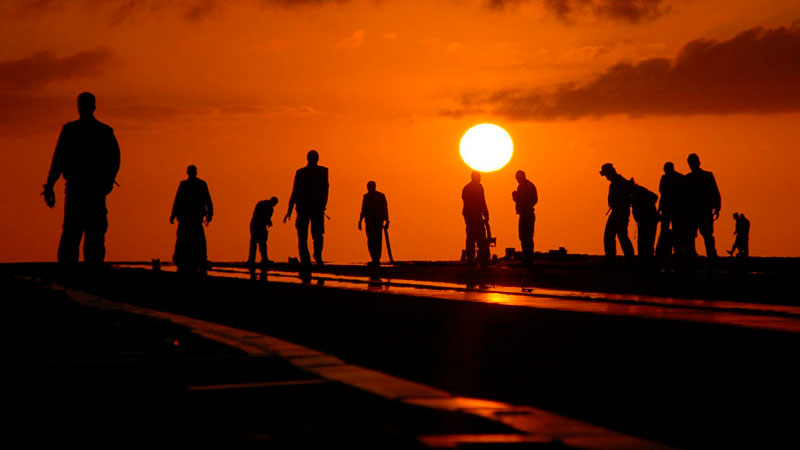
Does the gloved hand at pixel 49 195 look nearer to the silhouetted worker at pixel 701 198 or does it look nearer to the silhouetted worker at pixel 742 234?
the silhouetted worker at pixel 701 198

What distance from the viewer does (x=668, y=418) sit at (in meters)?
6.05

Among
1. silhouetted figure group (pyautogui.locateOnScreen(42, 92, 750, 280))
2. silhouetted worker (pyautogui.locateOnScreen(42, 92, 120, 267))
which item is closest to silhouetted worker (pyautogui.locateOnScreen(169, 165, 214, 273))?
silhouetted figure group (pyautogui.locateOnScreen(42, 92, 750, 280))

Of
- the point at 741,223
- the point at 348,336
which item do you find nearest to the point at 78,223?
the point at 348,336

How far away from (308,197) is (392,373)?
55.7ft

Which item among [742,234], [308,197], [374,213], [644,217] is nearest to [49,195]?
[308,197]

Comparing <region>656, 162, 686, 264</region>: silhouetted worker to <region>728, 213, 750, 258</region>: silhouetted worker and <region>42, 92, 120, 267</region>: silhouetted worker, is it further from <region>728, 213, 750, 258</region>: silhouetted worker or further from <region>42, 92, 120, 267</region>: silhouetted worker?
<region>728, 213, 750, 258</region>: silhouetted worker

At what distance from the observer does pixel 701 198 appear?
27.2 metres

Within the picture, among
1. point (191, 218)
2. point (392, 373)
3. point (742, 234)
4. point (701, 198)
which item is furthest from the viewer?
point (742, 234)

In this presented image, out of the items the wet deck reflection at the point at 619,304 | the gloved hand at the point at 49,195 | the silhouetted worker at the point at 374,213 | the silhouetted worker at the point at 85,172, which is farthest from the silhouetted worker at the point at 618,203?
the gloved hand at the point at 49,195

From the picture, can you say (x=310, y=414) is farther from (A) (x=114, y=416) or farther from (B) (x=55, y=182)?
(B) (x=55, y=182)

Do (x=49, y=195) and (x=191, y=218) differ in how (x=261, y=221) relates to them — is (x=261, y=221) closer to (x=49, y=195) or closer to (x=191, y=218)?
(x=191, y=218)

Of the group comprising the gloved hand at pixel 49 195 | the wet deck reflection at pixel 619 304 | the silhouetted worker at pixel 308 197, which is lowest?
the wet deck reflection at pixel 619 304

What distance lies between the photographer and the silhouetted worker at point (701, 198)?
27.1 m

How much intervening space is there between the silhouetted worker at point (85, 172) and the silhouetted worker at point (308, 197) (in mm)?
7757
